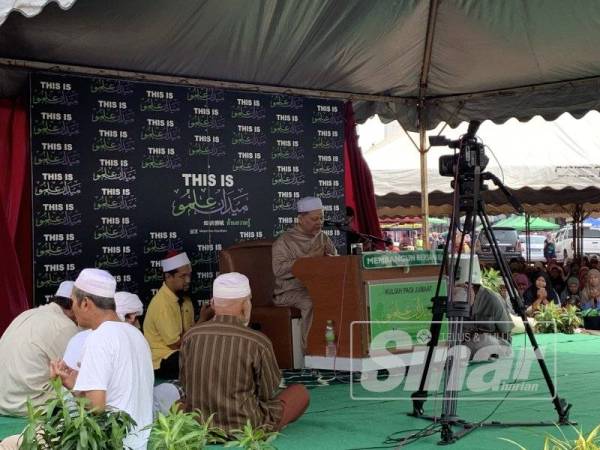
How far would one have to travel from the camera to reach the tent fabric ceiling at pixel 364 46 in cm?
826

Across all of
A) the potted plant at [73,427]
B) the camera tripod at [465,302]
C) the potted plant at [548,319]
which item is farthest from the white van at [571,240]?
the potted plant at [73,427]

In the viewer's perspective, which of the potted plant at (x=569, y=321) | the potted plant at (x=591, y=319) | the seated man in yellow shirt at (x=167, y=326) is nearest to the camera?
the seated man in yellow shirt at (x=167, y=326)

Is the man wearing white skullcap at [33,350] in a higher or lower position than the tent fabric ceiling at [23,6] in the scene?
lower

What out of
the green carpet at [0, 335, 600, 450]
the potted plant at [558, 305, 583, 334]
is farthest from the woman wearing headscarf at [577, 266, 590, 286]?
the green carpet at [0, 335, 600, 450]

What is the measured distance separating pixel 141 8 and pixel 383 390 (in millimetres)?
3966

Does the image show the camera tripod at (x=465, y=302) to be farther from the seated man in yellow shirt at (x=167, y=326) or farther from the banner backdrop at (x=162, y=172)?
the banner backdrop at (x=162, y=172)

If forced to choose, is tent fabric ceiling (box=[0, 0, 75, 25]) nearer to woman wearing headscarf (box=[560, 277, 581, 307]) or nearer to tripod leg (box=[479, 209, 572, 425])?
tripod leg (box=[479, 209, 572, 425])

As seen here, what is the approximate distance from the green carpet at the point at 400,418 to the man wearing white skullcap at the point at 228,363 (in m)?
0.48

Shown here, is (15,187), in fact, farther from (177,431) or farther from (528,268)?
(528,268)

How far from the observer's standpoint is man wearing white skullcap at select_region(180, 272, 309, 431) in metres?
5.37

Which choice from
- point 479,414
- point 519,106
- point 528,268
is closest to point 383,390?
point 479,414

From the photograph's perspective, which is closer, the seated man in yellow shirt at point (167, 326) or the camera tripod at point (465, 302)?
the camera tripod at point (465, 302)

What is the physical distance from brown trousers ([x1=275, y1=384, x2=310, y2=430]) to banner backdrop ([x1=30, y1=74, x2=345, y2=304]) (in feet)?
11.6

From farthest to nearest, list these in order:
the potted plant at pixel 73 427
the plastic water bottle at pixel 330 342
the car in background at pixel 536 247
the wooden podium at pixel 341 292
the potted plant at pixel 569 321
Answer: the car in background at pixel 536 247
the potted plant at pixel 569 321
the plastic water bottle at pixel 330 342
the wooden podium at pixel 341 292
the potted plant at pixel 73 427
